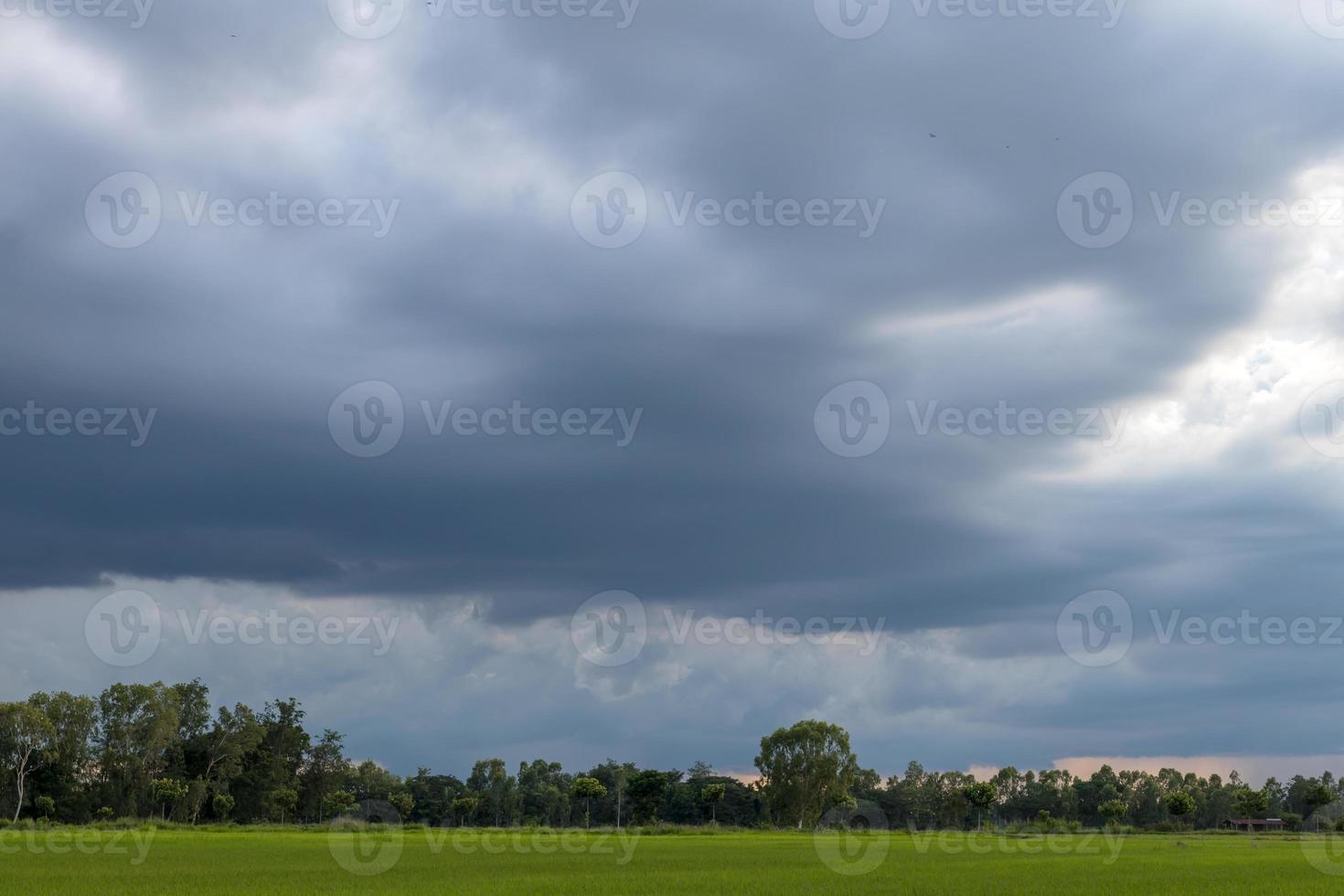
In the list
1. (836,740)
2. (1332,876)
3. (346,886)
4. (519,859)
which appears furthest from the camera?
(836,740)

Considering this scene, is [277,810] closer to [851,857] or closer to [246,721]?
[246,721]

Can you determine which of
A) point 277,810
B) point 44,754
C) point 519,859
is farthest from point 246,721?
point 519,859

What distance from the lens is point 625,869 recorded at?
53.4 m

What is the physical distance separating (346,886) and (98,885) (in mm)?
9216

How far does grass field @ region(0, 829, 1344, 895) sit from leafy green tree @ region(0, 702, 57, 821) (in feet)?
202

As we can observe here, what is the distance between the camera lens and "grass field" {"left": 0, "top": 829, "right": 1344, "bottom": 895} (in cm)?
4175

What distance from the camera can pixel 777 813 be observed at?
17038 centimetres

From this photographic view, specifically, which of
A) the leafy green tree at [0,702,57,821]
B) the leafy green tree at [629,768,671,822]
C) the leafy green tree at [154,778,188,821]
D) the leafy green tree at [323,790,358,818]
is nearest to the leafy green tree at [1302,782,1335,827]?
the leafy green tree at [629,768,671,822]

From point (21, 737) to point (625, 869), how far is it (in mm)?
114745

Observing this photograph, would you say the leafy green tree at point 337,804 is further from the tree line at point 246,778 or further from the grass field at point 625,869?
the grass field at point 625,869

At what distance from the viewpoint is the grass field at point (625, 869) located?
41.8m

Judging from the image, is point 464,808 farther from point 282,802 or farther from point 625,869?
point 625,869

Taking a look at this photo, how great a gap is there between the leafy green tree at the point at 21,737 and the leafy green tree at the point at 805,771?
98027 mm

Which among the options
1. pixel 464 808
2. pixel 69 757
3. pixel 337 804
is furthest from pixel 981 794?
pixel 69 757
